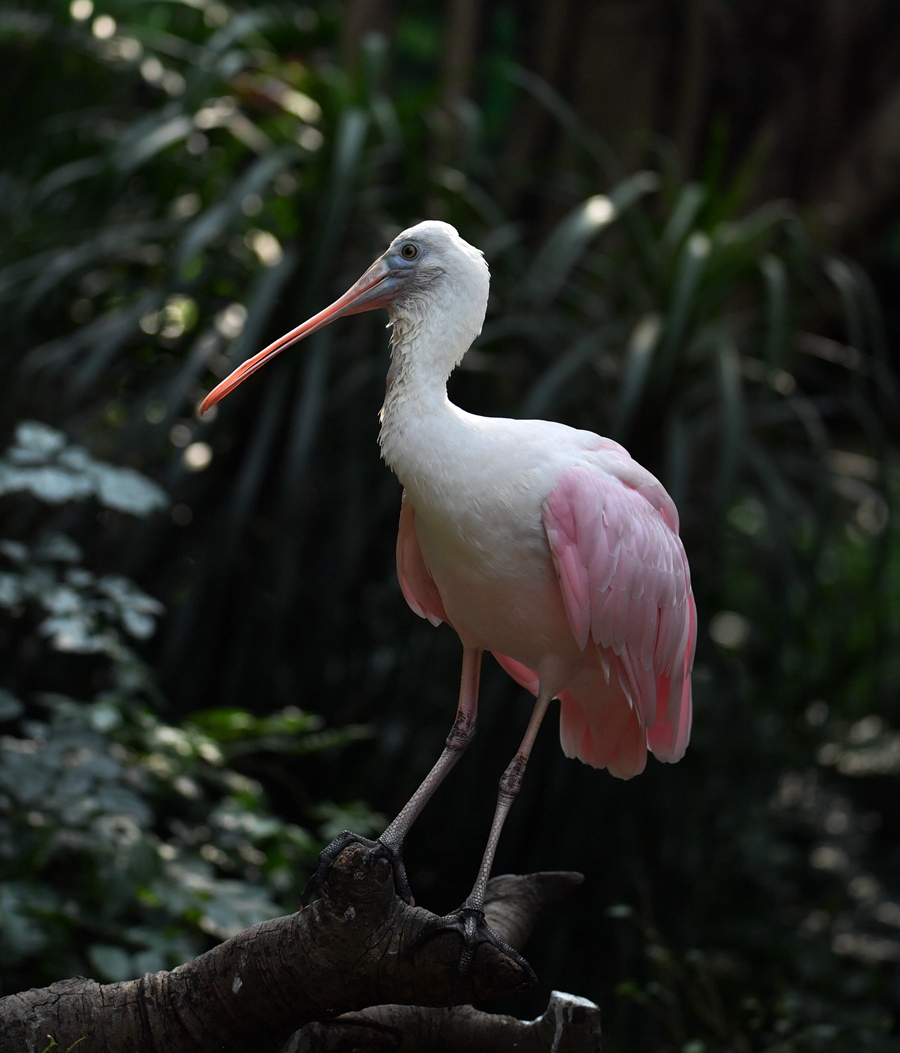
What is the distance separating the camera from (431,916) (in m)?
1.97

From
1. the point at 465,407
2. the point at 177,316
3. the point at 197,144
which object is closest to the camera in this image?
the point at 465,407

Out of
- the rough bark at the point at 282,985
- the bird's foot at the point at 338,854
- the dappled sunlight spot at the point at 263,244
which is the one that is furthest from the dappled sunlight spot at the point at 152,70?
the rough bark at the point at 282,985

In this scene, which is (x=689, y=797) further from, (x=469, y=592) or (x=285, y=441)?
(x=469, y=592)

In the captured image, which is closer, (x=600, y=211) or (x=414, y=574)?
(x=414, y=574)

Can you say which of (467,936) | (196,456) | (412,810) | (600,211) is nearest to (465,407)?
(600,211)

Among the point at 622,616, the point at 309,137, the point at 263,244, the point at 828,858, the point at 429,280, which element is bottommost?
the point at 828,858

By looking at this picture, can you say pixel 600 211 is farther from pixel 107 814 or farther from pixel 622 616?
pixel 107 814

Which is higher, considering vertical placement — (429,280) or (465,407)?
(429,280)

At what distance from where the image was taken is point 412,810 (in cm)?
224

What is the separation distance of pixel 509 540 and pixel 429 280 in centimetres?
55

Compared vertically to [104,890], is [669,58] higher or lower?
higher

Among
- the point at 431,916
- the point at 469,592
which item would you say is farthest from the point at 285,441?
the point at 431,916

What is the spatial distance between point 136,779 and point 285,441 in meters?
1.68

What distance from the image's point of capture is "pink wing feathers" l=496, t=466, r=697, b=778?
216cm
